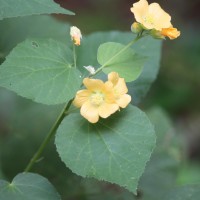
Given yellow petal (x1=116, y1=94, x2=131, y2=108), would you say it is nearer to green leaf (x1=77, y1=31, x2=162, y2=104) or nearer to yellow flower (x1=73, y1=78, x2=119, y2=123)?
yellow flower (x1=73, y1=78, x2=119, y2=123)

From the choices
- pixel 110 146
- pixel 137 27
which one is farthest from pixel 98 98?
pixel 137 27

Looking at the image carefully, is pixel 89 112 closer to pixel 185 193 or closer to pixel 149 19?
pixel 149 19

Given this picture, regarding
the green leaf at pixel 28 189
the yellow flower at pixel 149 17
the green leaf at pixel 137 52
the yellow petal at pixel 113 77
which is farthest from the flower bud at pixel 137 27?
the green leaf at pixel 28 189

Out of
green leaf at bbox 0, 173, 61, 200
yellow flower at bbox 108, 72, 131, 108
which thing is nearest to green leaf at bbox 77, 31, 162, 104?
yellow flower at bbox 108, 72, 131, 108

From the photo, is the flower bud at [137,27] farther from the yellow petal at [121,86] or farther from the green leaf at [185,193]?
the green leaf at [185,193]

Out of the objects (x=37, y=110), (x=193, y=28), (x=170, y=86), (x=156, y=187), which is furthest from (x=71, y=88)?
(x=193, y=28)

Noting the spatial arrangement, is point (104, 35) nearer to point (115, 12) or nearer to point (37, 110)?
point (37, 110)
